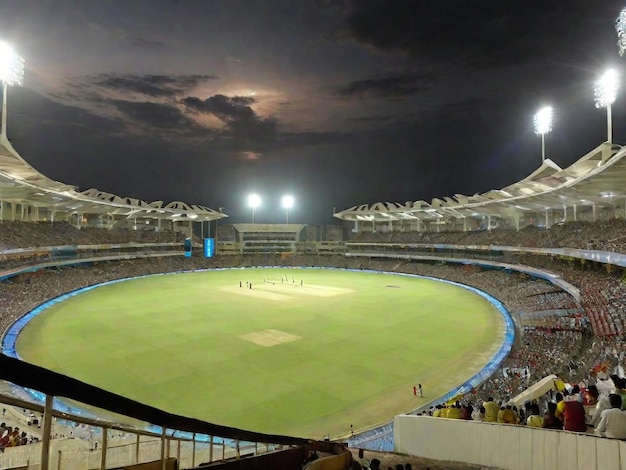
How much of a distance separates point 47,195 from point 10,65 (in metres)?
11.0

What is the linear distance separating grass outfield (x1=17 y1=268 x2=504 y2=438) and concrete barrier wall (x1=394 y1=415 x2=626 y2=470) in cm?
536

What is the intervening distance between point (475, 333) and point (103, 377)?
66.2 feet

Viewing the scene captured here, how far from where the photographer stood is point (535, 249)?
124ft

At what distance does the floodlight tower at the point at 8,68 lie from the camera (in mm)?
29234

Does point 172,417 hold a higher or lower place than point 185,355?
higher

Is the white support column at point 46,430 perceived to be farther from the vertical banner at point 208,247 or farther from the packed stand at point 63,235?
the vertical banner at point 208,247

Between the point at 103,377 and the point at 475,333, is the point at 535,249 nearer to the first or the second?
the point at 475,333

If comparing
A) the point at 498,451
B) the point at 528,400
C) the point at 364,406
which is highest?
the point at 498,451

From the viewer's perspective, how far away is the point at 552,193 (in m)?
32.2

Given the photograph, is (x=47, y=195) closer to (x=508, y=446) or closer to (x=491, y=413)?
(x=491, y=413)

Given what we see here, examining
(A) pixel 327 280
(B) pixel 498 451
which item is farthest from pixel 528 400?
(A) pixel 327 280

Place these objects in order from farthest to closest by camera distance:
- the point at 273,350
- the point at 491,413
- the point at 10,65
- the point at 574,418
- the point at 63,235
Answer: the point at 63,235 < the point at 10,65 < the point at 273,350 < the point at 491,413 < the point at 574,418

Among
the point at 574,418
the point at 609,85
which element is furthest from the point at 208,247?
the point at 574,418

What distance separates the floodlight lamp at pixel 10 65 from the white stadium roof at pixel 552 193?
3762 centimetres
